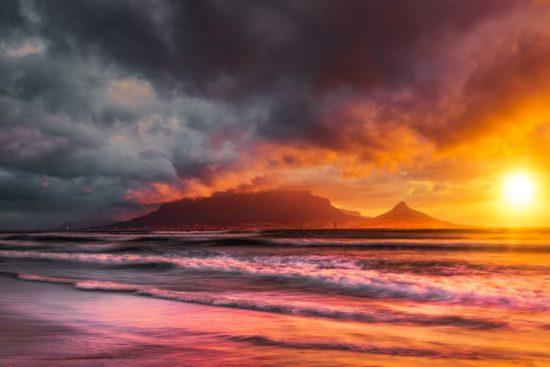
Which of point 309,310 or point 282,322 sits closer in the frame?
point 282,322

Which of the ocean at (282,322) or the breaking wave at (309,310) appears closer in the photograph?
the ocean at (282,322)

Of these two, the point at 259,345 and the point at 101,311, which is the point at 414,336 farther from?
the point at 101,311

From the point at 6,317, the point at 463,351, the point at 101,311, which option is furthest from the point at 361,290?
the point at 6,317

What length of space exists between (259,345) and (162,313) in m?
3.37

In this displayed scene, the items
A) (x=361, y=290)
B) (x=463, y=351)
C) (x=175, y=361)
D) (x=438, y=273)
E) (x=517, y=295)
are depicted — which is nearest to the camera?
(x=175, y=361)

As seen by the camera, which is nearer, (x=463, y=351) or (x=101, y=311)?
(x=463, y=351)

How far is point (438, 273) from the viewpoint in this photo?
16.0 metres

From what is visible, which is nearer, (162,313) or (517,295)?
(162,313)

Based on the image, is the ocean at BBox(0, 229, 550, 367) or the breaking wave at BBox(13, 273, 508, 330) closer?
the ocean at BBox(0, 229, 550, 367)

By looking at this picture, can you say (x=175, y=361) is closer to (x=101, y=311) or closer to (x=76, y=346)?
(x=76, y=346)

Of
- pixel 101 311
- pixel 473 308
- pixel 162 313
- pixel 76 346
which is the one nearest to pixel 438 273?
pixel 473 308

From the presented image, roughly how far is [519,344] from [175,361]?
5.16 metres

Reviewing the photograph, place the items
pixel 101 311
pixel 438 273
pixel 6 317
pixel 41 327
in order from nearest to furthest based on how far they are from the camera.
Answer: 1. pixel 41 327
2. pixel 6 317
3. pixel 101 311
4. pixel 438 273

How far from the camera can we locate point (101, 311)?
891 cm
